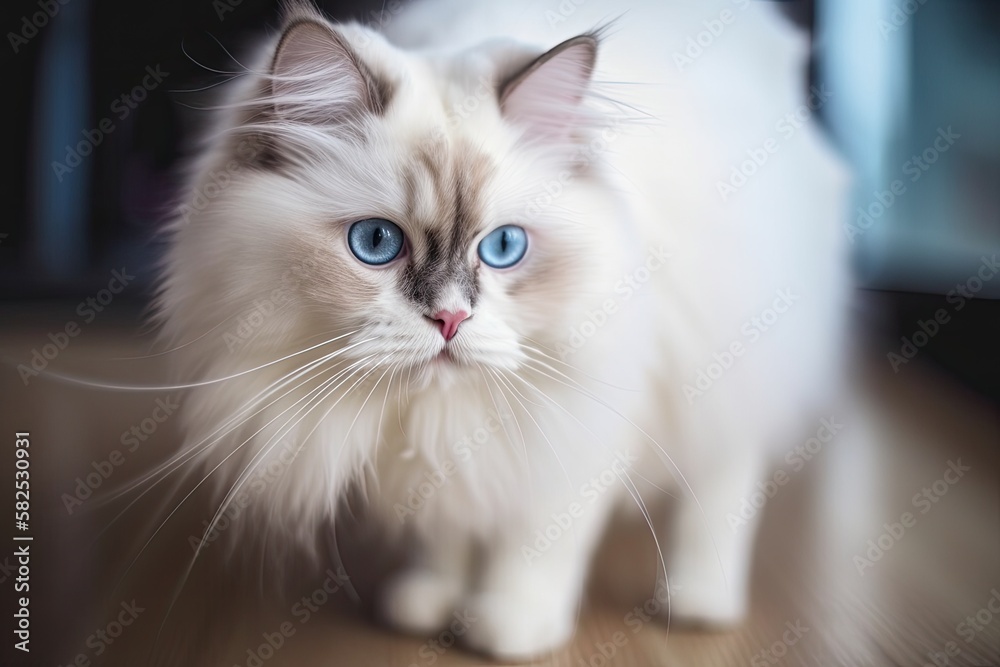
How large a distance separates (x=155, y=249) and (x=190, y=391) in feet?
0.66

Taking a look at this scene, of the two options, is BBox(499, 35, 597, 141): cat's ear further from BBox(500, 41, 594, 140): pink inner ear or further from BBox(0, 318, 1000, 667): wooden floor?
BBox(0, 318, 1000, 667): wooden floor

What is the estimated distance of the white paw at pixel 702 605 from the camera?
3.51 feet

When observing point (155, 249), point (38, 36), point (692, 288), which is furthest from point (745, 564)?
point (38, 36)

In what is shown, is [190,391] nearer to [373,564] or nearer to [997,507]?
[373,564]

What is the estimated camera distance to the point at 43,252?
1.03m

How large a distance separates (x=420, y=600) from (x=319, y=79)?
714 mm

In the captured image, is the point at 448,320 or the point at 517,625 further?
the point at 517,625

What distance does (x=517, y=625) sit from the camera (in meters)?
1.01

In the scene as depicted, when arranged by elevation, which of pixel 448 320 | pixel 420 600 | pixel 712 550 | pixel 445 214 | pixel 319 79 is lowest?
pixel 420 600

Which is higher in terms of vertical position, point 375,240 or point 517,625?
point 375,240

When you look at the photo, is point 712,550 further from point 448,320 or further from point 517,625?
point 448,320

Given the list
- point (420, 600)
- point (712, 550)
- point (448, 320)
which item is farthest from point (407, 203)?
point (712, 550)

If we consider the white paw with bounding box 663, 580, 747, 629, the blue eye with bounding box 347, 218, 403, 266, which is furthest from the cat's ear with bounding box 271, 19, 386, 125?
the white paw with bounding box 663, 580, 747, 629

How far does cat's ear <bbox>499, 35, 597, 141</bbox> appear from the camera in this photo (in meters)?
0.90
